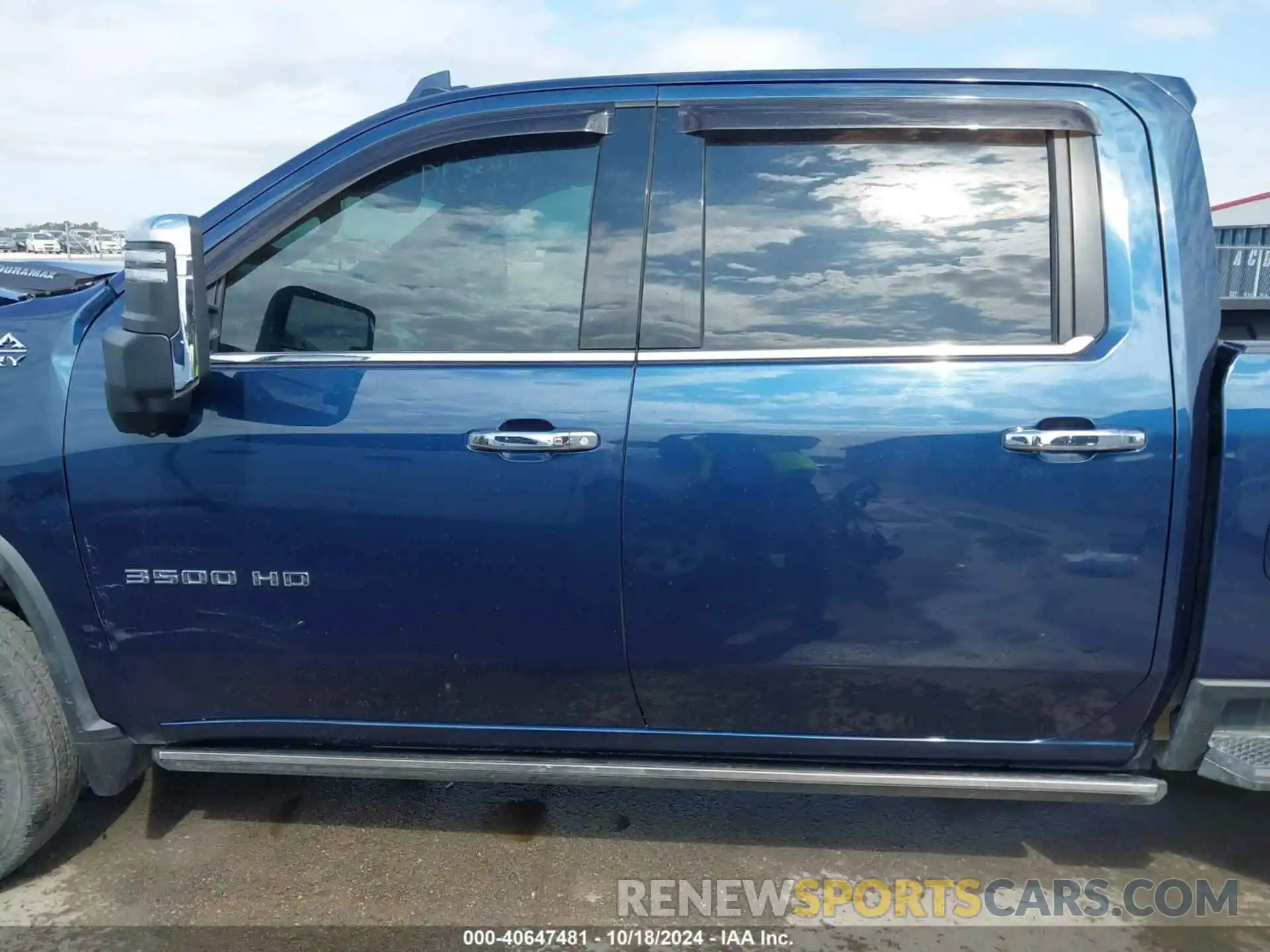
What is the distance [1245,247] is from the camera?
12.3 meters

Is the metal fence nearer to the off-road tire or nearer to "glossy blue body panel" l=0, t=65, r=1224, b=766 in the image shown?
"glossy blue body panel" l=0, t=65, r=1224, b=766

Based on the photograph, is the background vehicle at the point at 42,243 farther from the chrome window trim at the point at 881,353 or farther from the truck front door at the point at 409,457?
the chrome window trim at the point at 881,353

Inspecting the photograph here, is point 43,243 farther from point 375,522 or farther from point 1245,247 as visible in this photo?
point 1245,247

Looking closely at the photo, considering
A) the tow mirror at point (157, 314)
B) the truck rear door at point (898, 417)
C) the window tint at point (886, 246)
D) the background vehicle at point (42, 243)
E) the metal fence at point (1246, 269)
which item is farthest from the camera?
the metal fence at point (1246, 269)

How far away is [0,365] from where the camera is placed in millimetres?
2287

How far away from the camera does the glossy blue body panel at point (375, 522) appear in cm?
220

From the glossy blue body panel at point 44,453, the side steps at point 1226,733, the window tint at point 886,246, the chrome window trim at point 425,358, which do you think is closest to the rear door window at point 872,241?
the window tint at point 886,246

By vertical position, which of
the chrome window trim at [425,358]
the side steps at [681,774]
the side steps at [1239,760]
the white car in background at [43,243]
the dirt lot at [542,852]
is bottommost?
the dirt lot at [542,852]

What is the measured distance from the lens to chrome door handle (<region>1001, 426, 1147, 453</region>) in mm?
2072

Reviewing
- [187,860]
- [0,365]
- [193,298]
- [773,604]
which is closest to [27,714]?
[187,860]

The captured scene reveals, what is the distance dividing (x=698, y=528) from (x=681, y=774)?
63cm

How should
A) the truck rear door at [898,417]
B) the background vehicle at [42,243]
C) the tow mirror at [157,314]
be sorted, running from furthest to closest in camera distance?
the background vehicle at [42,243]
the truck rear door at [898,417]
the tow mirror at [157,314]

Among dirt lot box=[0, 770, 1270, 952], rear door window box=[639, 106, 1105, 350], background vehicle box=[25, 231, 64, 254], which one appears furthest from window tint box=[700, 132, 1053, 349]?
background vehicle box=[25, 231, 64, 254]

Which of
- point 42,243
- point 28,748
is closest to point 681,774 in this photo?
point 28,748
